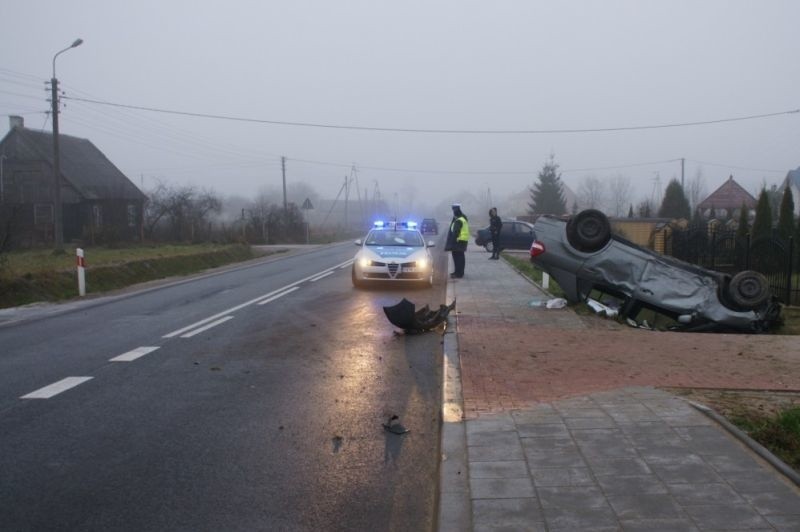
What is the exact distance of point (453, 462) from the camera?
4.65 m

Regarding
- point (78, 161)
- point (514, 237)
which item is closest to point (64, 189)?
point (78, 161)

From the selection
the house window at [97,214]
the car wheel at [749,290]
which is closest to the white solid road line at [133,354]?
the car wheel at [749,290]

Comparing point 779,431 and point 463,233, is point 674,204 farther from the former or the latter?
point 779,431

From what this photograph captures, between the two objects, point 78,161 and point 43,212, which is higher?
point 78,161

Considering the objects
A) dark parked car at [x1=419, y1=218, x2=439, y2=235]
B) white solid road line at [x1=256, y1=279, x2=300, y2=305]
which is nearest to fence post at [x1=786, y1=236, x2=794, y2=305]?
white solid road line at [x1=256, y1=279, x2=300, y2=305]

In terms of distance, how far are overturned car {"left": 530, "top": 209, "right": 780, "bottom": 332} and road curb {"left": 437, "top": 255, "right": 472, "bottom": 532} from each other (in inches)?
185

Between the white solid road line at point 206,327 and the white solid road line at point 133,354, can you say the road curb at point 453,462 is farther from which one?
the white solid road line at point 206,327

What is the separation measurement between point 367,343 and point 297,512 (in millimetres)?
5176

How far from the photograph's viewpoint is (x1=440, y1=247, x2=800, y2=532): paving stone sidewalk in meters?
3.63

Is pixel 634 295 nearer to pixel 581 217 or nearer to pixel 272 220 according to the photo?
pixel 581 217

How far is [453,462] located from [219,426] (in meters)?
2.01

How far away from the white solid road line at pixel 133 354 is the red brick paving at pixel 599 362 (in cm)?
381

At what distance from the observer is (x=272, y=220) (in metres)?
49.0

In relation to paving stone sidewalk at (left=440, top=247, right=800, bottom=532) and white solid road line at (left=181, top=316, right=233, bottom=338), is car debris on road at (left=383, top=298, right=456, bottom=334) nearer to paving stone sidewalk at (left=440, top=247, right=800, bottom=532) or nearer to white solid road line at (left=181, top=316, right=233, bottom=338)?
white solid road line at (left=181, top=316, right=233, bottom=338)
